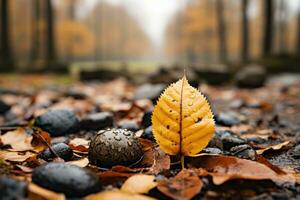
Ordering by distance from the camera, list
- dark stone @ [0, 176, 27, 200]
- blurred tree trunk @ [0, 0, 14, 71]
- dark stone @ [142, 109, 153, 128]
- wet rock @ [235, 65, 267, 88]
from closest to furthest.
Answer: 1. dark stone @ [0, 176, 27, 200]
2. dark stone @ [142, 109, 153, 128]
3. wet rock @ [235, 65, 267, 88]
4. blurred tree trunk @ [0, 0, 14, 71]

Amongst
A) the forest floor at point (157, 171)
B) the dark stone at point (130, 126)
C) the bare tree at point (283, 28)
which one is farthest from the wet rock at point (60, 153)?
the bare tree at point (283, 28)

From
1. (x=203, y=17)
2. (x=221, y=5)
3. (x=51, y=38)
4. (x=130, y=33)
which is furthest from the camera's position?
(x=130, y=33)

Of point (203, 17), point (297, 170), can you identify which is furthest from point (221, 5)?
point (297, 170)

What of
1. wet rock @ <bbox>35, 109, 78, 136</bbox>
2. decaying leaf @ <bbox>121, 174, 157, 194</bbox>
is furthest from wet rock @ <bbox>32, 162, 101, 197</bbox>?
wet rock @ <bbox>35, 109, 78, 136</bbox>

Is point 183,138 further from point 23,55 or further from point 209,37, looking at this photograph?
point 23,55

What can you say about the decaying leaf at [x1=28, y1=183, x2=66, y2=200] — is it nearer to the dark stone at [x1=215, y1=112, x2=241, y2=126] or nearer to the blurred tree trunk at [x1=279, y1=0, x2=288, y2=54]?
the dark stone at [x1=215, y1=112, x2=241, y2=126]

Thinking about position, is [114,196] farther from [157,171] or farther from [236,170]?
[236,170]
